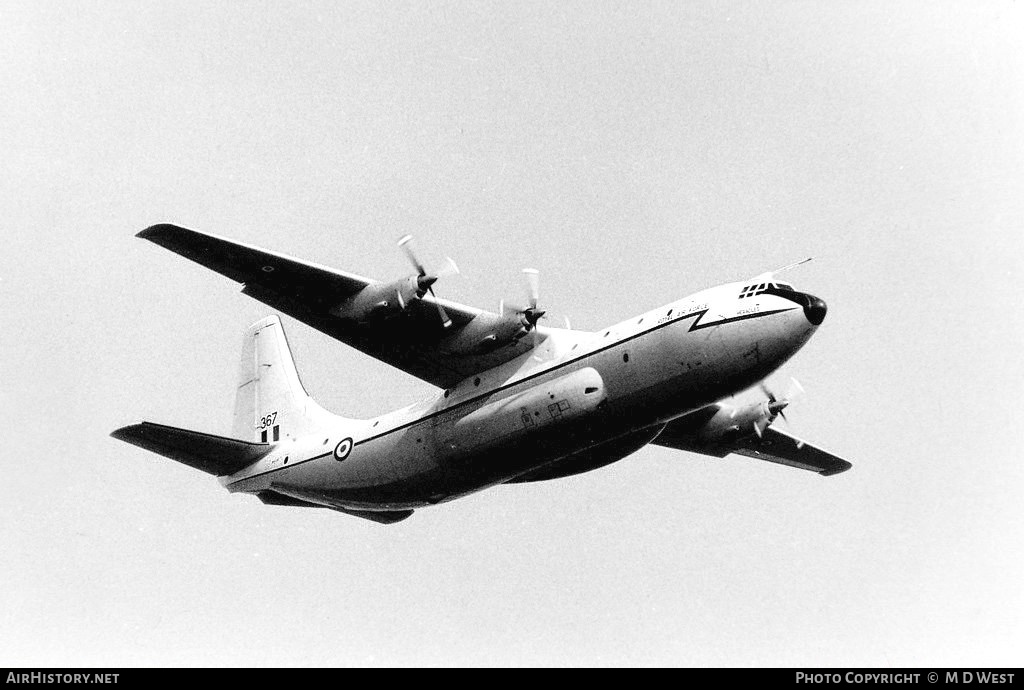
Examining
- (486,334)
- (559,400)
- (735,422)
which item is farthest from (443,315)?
(735,422)

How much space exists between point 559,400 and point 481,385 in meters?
2.41

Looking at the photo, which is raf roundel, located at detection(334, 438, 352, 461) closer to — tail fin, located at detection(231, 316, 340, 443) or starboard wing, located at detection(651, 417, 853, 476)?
tail fin, located at detection(231, 316, 340, 443)

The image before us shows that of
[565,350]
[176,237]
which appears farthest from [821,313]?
[176,237]

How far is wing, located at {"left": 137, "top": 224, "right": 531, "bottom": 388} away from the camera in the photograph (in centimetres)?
2227

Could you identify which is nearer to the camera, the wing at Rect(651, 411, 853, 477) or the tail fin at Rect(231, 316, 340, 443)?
the wing at Rect(651, 411, 853, 477)

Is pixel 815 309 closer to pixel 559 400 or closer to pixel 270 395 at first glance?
pixel 559 400

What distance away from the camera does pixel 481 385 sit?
24266mm

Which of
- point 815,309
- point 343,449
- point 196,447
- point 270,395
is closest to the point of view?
point 815,309

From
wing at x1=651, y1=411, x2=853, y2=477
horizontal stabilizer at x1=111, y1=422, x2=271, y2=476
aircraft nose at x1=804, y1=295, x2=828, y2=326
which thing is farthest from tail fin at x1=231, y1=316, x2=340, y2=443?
aircraft nose at x1=804, y1=295, x2=828, y2=326

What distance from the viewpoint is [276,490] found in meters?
26.9

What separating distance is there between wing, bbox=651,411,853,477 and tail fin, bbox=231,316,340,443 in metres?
8.82

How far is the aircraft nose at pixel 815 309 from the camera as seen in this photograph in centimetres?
2092
